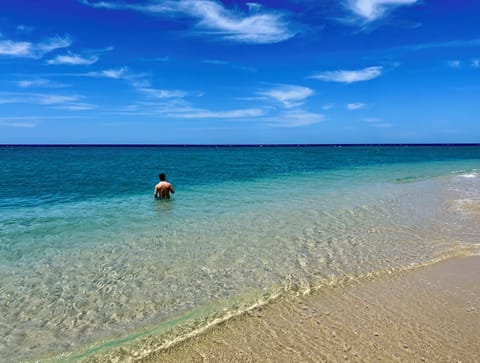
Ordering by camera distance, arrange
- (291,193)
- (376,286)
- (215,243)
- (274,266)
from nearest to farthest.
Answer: (376,286)
(274,266)
(215,243)
(291,193)

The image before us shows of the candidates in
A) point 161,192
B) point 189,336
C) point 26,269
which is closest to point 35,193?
point 161,192

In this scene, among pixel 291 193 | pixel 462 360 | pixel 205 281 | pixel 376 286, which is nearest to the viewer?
pixel 462 360

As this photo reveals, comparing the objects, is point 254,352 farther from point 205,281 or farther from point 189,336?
point 205,281

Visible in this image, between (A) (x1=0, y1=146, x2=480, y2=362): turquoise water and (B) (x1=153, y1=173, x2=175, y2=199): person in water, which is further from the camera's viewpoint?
(B) (x1=153, y1=173, x2=175, y2=199): person in water

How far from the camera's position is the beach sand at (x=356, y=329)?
12.9 ft

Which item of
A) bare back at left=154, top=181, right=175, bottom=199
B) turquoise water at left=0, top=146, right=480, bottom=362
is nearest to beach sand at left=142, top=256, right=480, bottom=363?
turquoise water at left=0, top=146, right=480, bottom=362

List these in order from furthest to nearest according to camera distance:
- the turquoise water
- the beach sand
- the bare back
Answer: the bare back
the turquoise water
the beach sand

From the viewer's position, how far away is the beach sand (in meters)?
3.93

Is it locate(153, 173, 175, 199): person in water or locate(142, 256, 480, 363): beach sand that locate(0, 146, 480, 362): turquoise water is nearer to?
locate(142, 256, 480, 363): beach sand

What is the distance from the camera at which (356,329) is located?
4.41 meters

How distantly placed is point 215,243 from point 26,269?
4.23 metres

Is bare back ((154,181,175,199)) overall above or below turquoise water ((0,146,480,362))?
above

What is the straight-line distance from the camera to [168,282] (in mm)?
6277

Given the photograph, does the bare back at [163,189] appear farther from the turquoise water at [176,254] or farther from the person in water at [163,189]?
the turquoise water at [176,254]
